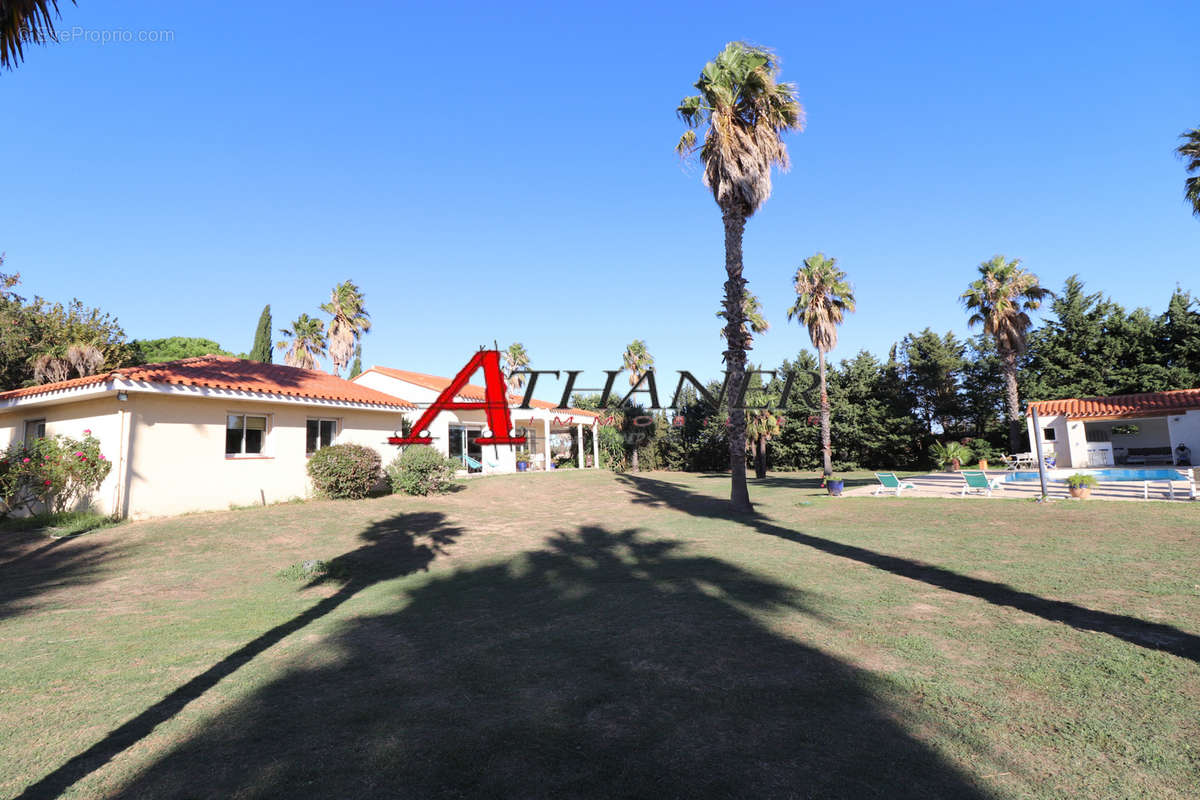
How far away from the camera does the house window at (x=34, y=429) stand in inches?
610

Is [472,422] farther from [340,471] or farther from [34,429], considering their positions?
[34,429]

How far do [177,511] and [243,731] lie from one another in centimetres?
1313

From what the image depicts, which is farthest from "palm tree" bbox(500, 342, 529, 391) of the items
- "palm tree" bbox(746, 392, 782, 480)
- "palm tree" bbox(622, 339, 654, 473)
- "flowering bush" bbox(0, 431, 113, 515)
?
"flowering bush" bbox(0, 431, 113, 515)

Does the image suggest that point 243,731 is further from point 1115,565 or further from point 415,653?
point 1115,565

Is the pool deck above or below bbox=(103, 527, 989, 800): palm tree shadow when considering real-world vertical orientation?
above

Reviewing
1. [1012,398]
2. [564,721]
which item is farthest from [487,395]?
[1012,398]

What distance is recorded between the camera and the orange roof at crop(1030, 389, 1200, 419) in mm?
27000

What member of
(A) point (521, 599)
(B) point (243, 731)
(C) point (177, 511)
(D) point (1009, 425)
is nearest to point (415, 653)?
(B) point (243, 731)

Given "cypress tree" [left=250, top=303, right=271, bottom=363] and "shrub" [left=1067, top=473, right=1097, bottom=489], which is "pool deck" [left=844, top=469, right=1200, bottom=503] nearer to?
"shrub" [left=1067, top=473, right=1097, bottom=489]

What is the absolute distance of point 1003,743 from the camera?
3.57 metres

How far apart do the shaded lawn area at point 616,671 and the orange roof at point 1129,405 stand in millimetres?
23853

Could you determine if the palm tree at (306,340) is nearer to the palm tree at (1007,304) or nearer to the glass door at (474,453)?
the glass door at (474,453)

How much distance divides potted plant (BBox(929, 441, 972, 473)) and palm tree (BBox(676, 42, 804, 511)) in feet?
72.1

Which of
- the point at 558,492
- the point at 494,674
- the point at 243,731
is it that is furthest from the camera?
the point at 558,492
